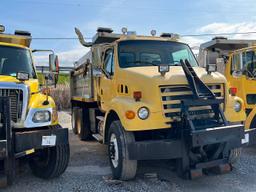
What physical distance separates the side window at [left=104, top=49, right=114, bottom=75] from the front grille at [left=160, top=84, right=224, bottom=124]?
1.58m

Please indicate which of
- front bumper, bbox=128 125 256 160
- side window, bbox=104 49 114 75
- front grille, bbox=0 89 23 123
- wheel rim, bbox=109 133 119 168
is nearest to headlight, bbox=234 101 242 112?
front bumper, bbox=128 125 256 160

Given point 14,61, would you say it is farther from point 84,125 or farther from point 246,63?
point 246,63

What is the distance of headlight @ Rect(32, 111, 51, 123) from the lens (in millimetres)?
5027

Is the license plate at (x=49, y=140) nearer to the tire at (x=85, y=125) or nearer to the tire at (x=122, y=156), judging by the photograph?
the tire at (x=122, y=156)

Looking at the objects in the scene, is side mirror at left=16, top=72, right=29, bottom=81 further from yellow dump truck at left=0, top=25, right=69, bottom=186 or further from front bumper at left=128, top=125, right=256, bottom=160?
front bumper at left=128, top=125, right=256, bottom=160

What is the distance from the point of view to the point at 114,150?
→ 566 centimetres

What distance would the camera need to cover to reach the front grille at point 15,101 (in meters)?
5.00

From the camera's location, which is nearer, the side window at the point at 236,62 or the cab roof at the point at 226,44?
the side window at the point at 236,62

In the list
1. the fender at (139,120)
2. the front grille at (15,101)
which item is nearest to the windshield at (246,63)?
the fender at (139,120)

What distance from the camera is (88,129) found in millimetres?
9148

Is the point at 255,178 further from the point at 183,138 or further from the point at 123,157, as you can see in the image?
the point at 123,157

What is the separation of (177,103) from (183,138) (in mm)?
598

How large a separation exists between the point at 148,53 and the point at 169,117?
5.68 feet

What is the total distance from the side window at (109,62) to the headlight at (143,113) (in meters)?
1.58
